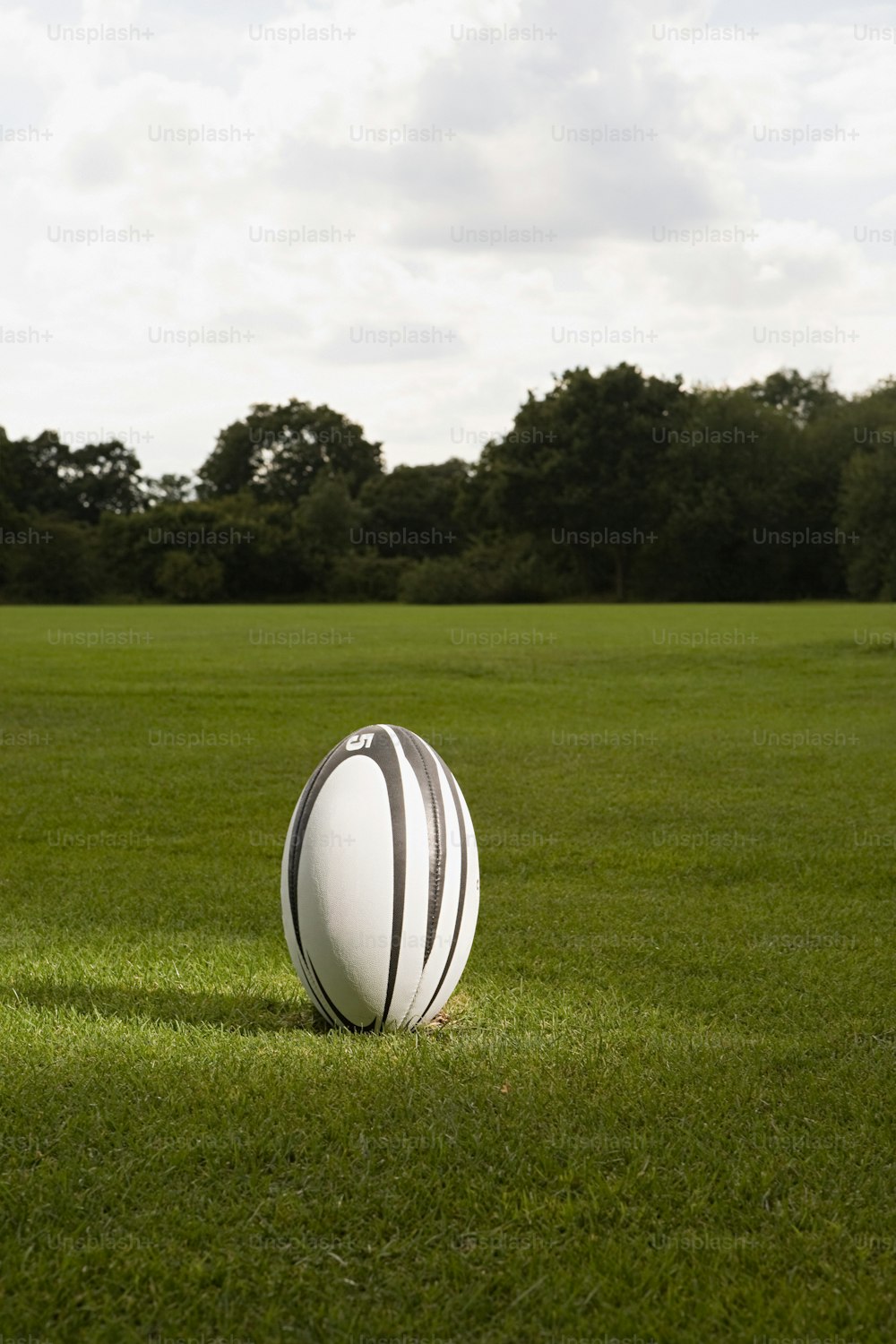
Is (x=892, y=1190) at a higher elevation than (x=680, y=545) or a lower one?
lower

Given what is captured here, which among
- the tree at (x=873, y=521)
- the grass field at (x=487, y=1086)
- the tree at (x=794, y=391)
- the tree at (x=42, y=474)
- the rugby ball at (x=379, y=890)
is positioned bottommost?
the grass field at (x=487, y=1086)

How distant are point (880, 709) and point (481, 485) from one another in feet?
187

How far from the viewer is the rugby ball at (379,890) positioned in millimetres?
4605

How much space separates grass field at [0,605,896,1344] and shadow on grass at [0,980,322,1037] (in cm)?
2

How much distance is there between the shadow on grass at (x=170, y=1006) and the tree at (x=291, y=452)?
86896mm

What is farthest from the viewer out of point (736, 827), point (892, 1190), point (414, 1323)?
point (736, 827)

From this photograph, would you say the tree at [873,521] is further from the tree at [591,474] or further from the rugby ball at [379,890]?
the rugby ball at [379,890]

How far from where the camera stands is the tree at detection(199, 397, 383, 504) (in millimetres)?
93750

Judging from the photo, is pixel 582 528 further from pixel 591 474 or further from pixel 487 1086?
pixel 487 1086

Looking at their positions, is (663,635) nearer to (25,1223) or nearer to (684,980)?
(684,980)

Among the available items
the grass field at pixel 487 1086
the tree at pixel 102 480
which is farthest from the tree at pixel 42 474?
the grass field at pixel 487 1086

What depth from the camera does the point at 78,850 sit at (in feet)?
28.2

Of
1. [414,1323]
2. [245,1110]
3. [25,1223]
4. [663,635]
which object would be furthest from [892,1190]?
[663,635]

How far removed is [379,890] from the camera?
462 cm
